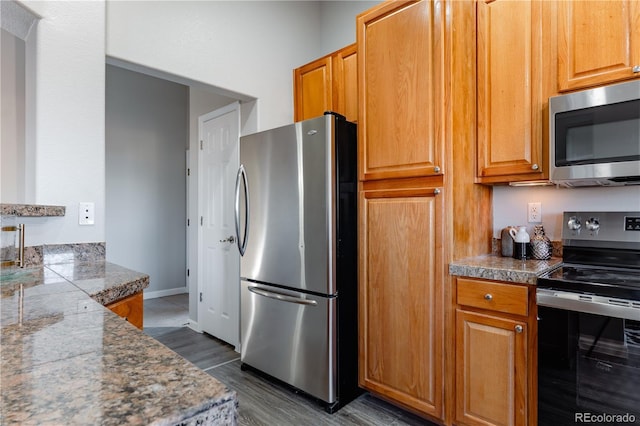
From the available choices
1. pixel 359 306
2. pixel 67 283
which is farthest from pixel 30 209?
pixel 359 306

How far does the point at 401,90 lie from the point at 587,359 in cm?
150

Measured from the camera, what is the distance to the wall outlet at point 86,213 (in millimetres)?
1865

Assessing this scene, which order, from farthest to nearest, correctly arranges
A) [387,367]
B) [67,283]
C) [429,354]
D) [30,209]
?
[387,367] < [429,354] < [30,209] < [67,283]

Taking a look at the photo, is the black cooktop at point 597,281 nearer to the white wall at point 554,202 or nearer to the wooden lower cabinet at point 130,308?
the white wall at point 554,202

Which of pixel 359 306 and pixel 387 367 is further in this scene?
pixel 359 306

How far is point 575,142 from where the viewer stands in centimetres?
166

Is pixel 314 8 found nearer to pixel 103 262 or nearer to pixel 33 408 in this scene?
pixel 103 262

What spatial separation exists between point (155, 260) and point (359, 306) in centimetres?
367

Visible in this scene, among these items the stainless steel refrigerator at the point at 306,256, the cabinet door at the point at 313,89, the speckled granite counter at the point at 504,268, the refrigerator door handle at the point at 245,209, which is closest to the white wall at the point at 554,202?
the speckled granite counter at the point at 504,268

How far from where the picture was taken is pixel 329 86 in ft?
8.76

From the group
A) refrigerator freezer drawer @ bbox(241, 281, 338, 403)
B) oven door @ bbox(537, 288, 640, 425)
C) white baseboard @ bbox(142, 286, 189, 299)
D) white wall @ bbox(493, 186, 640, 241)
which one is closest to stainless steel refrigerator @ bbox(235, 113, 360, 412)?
refrigerator freezer drawer @ bbox(241, 281, 338, 403)

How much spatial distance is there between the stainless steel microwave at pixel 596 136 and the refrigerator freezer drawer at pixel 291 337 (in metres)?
1.38

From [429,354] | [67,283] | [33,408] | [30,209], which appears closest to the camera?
[33,408]

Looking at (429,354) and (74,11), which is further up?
(74,11)
